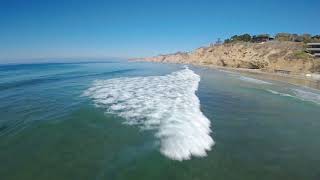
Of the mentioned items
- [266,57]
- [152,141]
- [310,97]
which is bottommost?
[310,97]

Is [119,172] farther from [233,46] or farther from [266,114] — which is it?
[233,46]

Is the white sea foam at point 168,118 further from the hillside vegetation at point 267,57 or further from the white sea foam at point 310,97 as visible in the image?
the hillside vegetation at point 267,57

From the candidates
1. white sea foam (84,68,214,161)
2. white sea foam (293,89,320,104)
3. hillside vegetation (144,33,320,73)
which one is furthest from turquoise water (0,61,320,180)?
hillside vegetation (144,33,320,73)

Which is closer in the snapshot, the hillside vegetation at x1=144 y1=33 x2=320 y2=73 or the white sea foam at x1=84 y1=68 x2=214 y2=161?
the white sea foam at x1=84 y1=68 x2=214 y2=161

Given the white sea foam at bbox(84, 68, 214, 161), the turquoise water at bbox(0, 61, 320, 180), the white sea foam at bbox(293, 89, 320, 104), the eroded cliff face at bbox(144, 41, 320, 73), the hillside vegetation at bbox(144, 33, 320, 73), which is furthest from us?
the eroded cliff face at bbox(144, 41, 320, 73)

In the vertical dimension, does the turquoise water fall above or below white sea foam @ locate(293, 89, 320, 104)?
above

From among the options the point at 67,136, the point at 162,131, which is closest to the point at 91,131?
the point at 67,136

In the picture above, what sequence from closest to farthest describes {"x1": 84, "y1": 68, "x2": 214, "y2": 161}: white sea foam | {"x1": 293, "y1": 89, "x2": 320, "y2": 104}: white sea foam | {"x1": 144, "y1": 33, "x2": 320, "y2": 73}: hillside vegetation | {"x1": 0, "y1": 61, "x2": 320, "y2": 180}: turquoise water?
{"x1": 0, "y1": 61, "x2": 320, "y2": 180}: turquoise water, {"x1": 84, "y1": 68, "x2": 214, "y2": 161}: white sea foam, {"x1": 293, "y1": 89, "x2": 320, "y2": 104}: white sea foam, {"x1": 144, "y1": 33, "x2": 320, "y2": 73}: hillside vegetation

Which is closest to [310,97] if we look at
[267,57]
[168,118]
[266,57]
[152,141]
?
[168,118]

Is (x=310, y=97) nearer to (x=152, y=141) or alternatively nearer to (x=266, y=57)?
(x=152, y=141)

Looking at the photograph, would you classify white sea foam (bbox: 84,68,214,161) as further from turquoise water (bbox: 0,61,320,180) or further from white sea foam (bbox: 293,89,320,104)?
white sea foam (bbox: 293,89,320,104)
